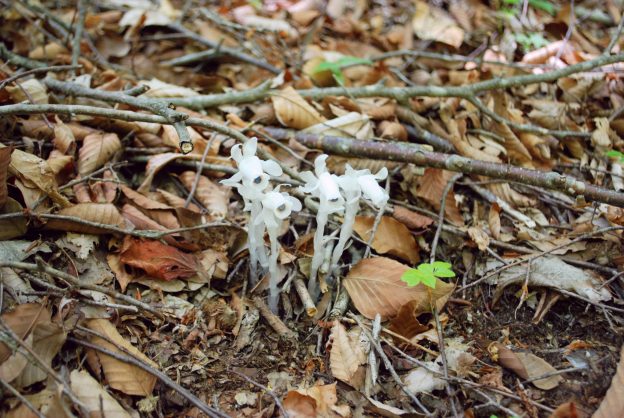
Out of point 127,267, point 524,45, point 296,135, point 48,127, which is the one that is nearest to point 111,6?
point 48,127

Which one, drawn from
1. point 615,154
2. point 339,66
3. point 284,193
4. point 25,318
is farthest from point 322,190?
→ point 615,154

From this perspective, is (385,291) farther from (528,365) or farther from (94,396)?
(94,396)

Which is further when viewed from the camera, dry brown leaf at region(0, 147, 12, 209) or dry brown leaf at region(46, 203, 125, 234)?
dry brown leaf at region(46, 203, 125, 234)

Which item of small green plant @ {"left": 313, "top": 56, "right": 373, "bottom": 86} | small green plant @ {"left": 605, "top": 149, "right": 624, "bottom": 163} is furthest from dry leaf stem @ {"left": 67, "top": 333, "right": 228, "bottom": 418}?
small green plant @ {"left": 605, "top": 149, "right": 624, "bottom": 163}

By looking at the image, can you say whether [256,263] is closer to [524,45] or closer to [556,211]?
[556,211]

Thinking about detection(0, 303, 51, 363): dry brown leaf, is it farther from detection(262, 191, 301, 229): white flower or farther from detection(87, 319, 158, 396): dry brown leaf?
detection(262, 191, 301, 229): white flower
